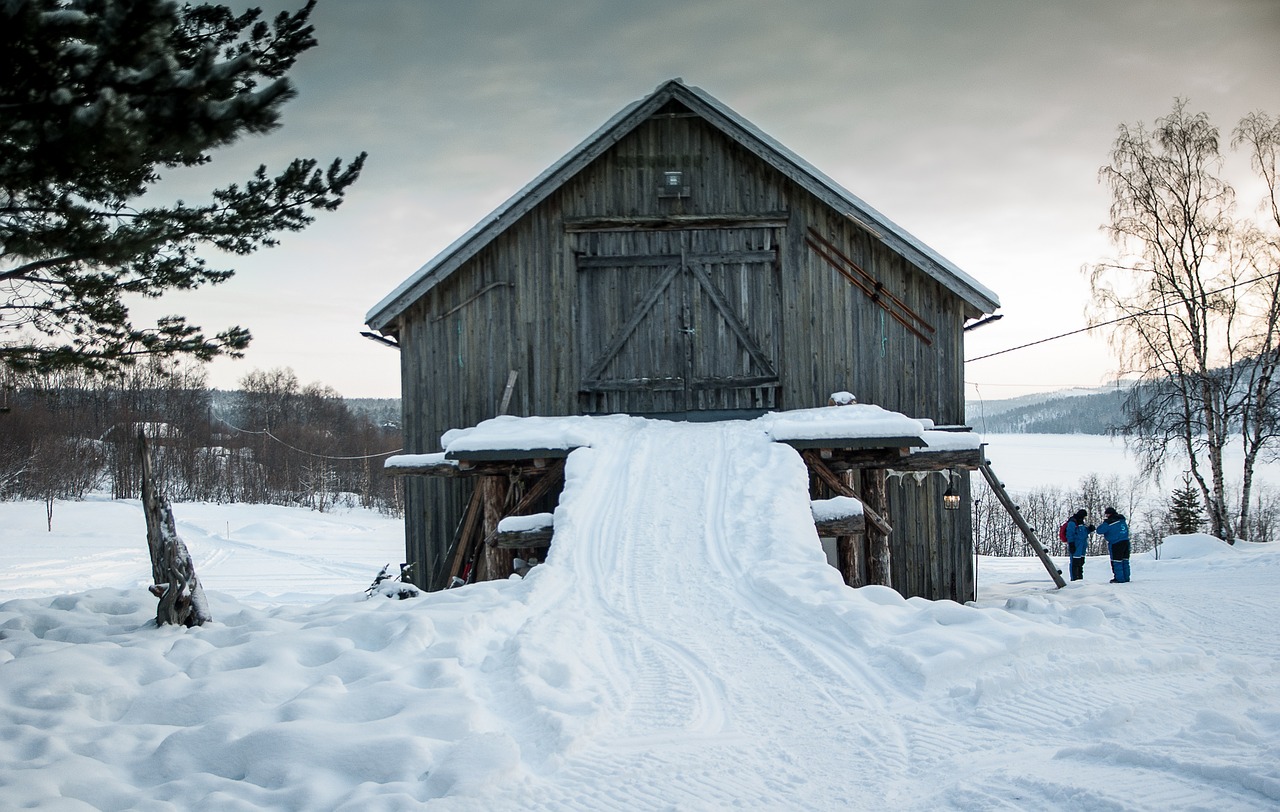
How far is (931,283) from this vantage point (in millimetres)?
11844

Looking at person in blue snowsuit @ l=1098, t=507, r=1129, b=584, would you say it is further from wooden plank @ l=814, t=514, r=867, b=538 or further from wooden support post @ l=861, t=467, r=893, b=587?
wooden plank @ l=814, t=514, r=867, b=538

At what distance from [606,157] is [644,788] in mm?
10310

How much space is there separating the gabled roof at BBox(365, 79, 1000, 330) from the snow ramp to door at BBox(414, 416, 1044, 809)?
3792 mm

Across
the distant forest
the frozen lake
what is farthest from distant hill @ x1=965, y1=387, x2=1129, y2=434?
the distant forest

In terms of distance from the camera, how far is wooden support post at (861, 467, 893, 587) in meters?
9.44

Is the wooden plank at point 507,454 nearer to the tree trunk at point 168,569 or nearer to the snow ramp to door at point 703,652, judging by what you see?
Result: the snow ramp to door at point 703,652

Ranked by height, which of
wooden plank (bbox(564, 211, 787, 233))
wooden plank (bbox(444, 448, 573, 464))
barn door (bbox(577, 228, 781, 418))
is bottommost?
wooden plank (bbox(444, 448, 573, 464))

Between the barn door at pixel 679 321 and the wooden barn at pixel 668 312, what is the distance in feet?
0.07

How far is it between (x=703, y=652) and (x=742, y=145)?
851 centimetres

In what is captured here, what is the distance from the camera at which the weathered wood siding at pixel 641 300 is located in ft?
39.4

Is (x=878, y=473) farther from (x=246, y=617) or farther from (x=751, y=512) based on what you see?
(x=246, y=617)

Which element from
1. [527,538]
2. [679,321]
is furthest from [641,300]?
[527,538]

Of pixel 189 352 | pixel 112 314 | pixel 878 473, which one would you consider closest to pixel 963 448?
pixel 878 473

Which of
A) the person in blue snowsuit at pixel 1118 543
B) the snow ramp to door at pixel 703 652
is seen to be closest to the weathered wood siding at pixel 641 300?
the snow ramp to door at pixel 703 652
